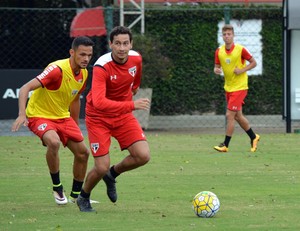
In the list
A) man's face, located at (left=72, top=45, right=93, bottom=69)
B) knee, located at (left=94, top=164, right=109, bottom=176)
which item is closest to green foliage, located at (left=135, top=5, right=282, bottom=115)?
man's face, located at (left=72, top=45, right=93, bottom=69)

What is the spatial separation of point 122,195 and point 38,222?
232 centimetres

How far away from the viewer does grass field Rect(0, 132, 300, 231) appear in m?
9.50

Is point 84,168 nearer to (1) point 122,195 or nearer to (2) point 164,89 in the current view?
(1) point 122,195

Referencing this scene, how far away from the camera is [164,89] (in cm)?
2419

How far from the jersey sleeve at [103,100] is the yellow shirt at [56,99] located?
85cm

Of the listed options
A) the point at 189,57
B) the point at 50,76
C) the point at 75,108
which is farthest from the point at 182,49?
the point at 50,76

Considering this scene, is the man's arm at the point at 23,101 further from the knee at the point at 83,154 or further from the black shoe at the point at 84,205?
the black shoe at the point at 84,205

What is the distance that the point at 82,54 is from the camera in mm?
10789

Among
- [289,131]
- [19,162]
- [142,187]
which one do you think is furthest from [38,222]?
[289,131]

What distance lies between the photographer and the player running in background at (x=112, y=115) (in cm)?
1028

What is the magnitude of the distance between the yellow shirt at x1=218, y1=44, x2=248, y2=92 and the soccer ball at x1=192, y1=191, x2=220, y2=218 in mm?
8043

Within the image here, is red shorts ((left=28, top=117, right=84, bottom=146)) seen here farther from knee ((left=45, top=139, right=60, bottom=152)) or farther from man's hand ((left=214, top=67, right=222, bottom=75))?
man's hand ((left=214, top=67, right=222, bottom=75))

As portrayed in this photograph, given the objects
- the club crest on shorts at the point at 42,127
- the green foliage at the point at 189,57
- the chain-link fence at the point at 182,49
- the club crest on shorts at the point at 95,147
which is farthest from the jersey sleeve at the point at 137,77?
the green foliage at the point at 189,57

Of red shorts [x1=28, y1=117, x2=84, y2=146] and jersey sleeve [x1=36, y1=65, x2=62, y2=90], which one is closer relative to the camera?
jersey sleeve [x1=36, y1=65, x2=62, y2=90]
